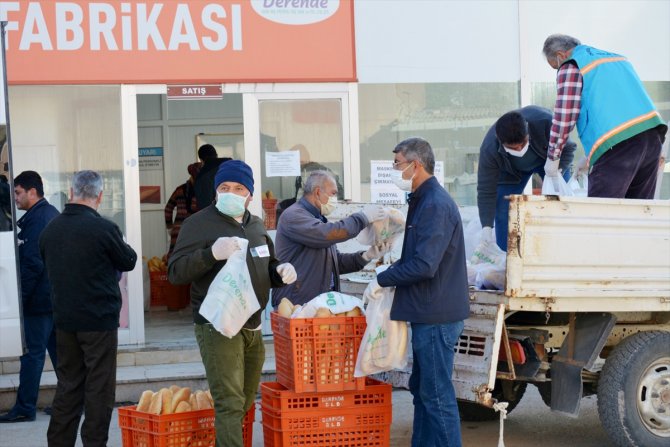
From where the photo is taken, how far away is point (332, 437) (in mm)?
6176

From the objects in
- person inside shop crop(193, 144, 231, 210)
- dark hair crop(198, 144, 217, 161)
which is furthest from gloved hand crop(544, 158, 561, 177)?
dark hair crop(198, 144, 217, 161)

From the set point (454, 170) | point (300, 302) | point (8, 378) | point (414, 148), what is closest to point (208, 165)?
point (454, 170)

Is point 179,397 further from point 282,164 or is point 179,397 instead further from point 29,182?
point 282,164

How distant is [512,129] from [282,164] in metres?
3.37

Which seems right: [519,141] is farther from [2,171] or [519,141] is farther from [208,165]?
[208,165]

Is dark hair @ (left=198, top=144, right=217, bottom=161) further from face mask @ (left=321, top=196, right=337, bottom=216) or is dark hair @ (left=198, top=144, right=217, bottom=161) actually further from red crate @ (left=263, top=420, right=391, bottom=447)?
red crate @ (left=263, top=420, right=391, bottom=447)

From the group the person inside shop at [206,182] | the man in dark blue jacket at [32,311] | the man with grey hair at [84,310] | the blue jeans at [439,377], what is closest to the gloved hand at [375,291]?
the blue jeans at [439,377]

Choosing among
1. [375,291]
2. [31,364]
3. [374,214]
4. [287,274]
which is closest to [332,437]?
[375,291]

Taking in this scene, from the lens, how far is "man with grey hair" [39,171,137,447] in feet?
21.7

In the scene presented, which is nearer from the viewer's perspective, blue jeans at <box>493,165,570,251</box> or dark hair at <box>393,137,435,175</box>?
dark hair at <box>393,137,435,175</box>

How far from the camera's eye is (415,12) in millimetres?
10312

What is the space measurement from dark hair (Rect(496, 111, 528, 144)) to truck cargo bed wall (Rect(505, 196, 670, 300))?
3.18 ft

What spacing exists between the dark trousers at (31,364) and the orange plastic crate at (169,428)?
86.9 inches

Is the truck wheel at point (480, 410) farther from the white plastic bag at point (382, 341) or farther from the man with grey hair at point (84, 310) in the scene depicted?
the man with grey hair at point (84, 310)
